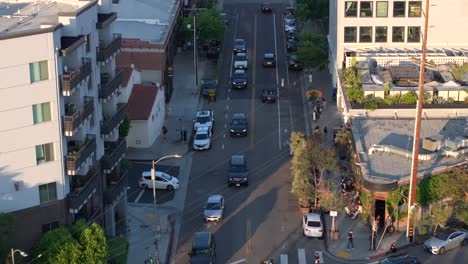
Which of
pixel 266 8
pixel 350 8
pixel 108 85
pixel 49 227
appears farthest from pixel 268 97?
pixel 49 227

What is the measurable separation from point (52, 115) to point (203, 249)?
1443 centimetres

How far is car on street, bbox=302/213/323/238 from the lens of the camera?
235ft

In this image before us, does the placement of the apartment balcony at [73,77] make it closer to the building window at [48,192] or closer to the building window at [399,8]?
the building window at [48,192]

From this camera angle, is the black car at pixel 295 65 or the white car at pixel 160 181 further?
the black car at pixel 295 65

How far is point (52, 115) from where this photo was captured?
58.3 m

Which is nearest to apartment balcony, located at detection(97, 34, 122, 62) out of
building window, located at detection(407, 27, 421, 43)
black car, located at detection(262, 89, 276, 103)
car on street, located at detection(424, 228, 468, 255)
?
car on street, located at detection(424, 228, 468, 255)

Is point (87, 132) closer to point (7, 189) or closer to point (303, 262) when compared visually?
point (7, 189)

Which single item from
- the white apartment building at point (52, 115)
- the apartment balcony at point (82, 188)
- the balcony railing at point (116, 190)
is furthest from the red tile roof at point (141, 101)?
the apartment balcony at point (82, 188)

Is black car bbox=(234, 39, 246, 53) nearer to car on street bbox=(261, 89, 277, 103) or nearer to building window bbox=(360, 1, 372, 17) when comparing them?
car on street bbox=(261, 89, 277, 103)

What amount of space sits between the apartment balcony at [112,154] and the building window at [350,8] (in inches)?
1527

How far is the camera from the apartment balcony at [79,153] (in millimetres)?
59812

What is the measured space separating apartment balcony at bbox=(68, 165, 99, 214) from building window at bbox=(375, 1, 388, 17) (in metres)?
46.3

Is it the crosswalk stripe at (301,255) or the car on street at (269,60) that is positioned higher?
the car on street at (269,60)

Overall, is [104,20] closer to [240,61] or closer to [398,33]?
[398,33]
